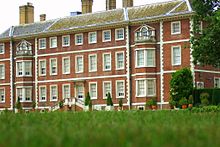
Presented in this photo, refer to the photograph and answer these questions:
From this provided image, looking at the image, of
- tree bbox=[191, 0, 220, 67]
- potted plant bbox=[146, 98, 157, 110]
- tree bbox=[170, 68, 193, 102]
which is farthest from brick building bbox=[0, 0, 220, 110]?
tree bbox=[191, 0, 220, 67]

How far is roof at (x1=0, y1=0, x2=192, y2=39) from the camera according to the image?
6000 centimetres

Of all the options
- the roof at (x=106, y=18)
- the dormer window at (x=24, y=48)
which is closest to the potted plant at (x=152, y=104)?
the roof at (x=106, y=18)

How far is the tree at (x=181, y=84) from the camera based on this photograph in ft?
180

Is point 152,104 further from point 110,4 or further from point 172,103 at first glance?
point 110,4

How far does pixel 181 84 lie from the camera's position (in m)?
54.7

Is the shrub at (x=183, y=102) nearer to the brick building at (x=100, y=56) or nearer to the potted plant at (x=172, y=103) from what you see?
the potted plant at (x=172, y=103)

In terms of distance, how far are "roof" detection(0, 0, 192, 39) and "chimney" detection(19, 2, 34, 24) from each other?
5.92ft

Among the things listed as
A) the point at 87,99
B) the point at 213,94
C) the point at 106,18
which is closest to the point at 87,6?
the point at 106,18

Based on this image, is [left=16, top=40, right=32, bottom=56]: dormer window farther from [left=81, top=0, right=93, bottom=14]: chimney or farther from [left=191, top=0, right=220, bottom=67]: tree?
[left=191, top=0, right=220, bottom=67]: tree

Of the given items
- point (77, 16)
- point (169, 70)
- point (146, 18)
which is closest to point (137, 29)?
point (146, 18)

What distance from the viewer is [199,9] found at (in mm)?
45969

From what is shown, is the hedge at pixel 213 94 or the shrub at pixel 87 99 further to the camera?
the shrub at pixel 87 99

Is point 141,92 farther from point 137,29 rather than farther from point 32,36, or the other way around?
point 32,36

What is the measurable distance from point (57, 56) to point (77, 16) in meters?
5.04
